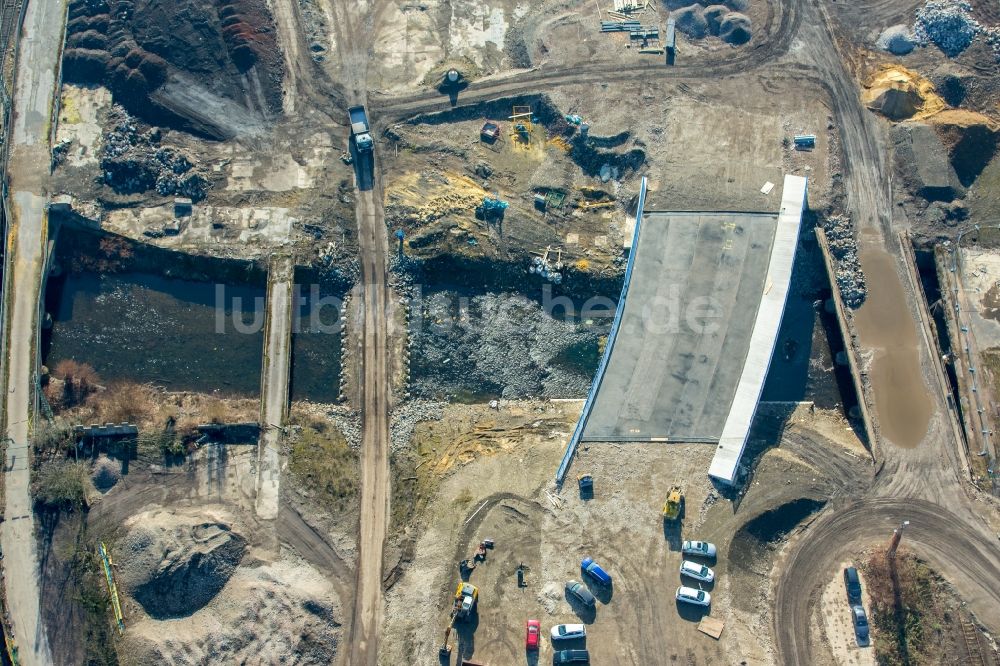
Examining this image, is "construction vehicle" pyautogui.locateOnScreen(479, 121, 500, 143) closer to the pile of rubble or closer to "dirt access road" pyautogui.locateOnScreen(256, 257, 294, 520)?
"dirt access road" pyautogui.locateOnScreen(256, 257, 294, 520)

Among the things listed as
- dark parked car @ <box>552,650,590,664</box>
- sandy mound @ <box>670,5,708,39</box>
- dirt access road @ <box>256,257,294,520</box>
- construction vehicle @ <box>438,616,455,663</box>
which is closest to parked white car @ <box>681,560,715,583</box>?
dark parked car @ <box>552,650,590,664</box>

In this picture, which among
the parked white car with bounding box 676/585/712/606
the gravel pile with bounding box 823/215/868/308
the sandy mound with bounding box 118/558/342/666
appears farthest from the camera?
the gravel pile with bounding box 823/215/868/308

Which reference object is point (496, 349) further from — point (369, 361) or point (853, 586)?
point (853, 586)

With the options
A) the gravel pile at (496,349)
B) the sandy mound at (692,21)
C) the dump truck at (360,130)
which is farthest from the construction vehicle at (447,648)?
the sandy mound at (692,21)

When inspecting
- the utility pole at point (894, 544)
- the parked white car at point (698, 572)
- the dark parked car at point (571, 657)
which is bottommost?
the dark parked car at point (571, 657)

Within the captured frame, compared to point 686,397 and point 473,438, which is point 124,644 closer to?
point 473,438

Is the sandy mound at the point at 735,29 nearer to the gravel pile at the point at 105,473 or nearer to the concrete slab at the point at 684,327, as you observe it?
the concrete slab at the point at 684,327
